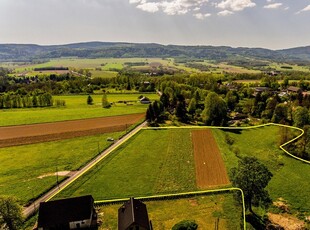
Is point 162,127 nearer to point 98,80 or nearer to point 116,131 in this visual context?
point 116,131

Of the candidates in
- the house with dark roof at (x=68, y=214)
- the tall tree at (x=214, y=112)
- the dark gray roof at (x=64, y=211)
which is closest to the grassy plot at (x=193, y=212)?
the house with dark roof at (x=68, y=214)

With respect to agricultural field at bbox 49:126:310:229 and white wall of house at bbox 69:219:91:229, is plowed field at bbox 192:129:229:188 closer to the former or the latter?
agricultural field at bbox 49:126:310:229

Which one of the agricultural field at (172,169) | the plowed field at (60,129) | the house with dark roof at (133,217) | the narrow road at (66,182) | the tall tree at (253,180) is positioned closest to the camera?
the house with dark roof at (133,217)

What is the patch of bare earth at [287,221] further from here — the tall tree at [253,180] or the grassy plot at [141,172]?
the grassy plot at [141,172]

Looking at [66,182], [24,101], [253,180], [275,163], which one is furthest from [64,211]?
[24,101]

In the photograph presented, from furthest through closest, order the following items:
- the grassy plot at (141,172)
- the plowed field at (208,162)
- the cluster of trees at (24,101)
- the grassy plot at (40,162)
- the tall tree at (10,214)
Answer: the cluster of trees at (24,101) < the plowed field at (208,162) < the grassy plot at (40,162) < the grassy plot at (141,172) < the tall tree at (10,214)

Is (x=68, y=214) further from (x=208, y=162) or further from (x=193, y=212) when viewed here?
(x=208, y=162)

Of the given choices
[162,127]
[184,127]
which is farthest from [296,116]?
[162,127]
